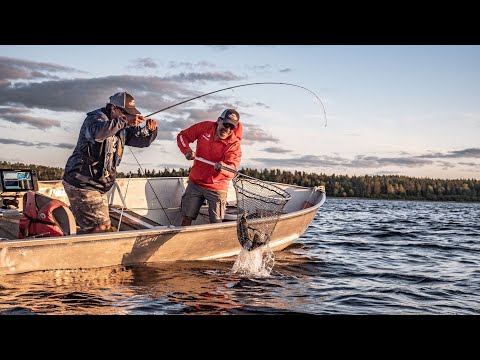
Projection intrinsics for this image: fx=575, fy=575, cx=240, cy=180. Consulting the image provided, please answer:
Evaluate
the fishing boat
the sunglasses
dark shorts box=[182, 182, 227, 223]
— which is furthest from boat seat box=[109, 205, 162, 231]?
the sunglasses

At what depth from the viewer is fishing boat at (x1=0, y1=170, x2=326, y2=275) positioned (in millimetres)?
6523

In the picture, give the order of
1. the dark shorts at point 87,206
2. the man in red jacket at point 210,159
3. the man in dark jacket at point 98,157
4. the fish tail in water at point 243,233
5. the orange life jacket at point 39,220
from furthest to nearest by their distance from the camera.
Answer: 1. the man in red jacket at point 210,159
2. the fish tail in water at point 243,233
3. the dark shorts at point 87,206
4. the orange life jacket at point 39,220
5. the man in dark jacket at point 98,157

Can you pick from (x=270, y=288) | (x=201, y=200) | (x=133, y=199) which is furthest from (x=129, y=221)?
(x=270, y=288)

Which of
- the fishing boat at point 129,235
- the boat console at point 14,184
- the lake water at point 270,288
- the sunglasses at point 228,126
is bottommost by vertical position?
the lake water at point 270,288

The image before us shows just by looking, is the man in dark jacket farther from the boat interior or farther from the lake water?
the boat interior

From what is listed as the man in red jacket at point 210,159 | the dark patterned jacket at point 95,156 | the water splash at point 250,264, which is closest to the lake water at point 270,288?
the water splash at point 250,264

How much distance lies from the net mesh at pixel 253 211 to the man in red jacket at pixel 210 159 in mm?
383

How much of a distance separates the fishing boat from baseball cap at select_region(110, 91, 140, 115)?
1372 mm

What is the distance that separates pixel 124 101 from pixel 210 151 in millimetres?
1871

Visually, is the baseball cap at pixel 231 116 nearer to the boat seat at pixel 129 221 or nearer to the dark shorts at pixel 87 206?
the boat seat at pixel 129 221

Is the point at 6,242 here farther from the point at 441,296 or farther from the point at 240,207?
the point at 441,296

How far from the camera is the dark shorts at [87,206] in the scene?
266 inches
